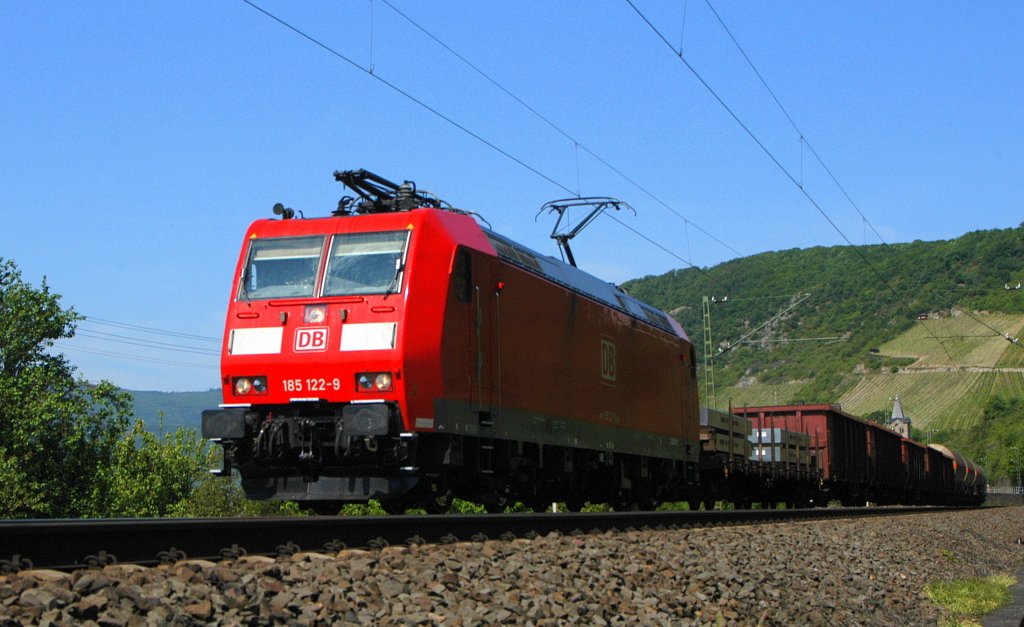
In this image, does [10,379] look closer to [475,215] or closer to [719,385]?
[475,215]

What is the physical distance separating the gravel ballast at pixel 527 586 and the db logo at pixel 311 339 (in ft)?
12.6

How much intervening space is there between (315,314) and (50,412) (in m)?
53.2

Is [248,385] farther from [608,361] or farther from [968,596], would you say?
[968,596]

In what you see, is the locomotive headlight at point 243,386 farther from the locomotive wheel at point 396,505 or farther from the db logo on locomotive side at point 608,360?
the db logo on locomotive side at point 608,360

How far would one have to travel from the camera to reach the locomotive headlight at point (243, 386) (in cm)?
1313

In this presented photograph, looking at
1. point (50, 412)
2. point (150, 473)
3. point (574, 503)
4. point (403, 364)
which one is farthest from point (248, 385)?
point (150, 473)

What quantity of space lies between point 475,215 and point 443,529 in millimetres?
5667

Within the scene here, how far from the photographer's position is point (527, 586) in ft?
24.9

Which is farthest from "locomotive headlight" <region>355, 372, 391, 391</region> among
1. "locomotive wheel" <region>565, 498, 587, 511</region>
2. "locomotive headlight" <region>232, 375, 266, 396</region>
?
"locomotive wheel" <region>565, 498, 587, 511</region>

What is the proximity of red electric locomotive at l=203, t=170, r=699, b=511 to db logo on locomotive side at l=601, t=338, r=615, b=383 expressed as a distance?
86.3 inches

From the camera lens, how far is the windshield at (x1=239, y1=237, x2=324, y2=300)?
44.0ft

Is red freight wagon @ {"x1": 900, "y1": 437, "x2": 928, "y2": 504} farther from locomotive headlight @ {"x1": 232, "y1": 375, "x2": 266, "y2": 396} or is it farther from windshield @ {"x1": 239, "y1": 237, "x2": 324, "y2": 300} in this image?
locomotive headlight @ {"x1": 232, "y1": 375, "x2": 266, "y2": 396}

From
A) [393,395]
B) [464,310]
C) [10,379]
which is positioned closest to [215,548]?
[393,395]

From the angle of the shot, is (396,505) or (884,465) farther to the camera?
(884,465)
